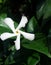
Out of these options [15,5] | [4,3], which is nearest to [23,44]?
[4,3]

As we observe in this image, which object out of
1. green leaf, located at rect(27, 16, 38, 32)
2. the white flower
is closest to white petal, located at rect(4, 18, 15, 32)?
the white flower

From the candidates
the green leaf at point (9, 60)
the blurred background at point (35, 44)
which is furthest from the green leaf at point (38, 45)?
the green leaf at point (9, 60)

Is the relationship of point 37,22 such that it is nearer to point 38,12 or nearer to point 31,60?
point 38,12

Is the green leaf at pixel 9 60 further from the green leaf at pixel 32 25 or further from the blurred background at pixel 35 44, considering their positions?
the green leaf at pixel 32 25

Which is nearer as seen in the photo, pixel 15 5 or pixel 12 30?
pixel 12 30

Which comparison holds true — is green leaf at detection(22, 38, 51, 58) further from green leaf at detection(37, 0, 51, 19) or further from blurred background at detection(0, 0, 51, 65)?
green leaf at detection(37, 0, 51, 19)
